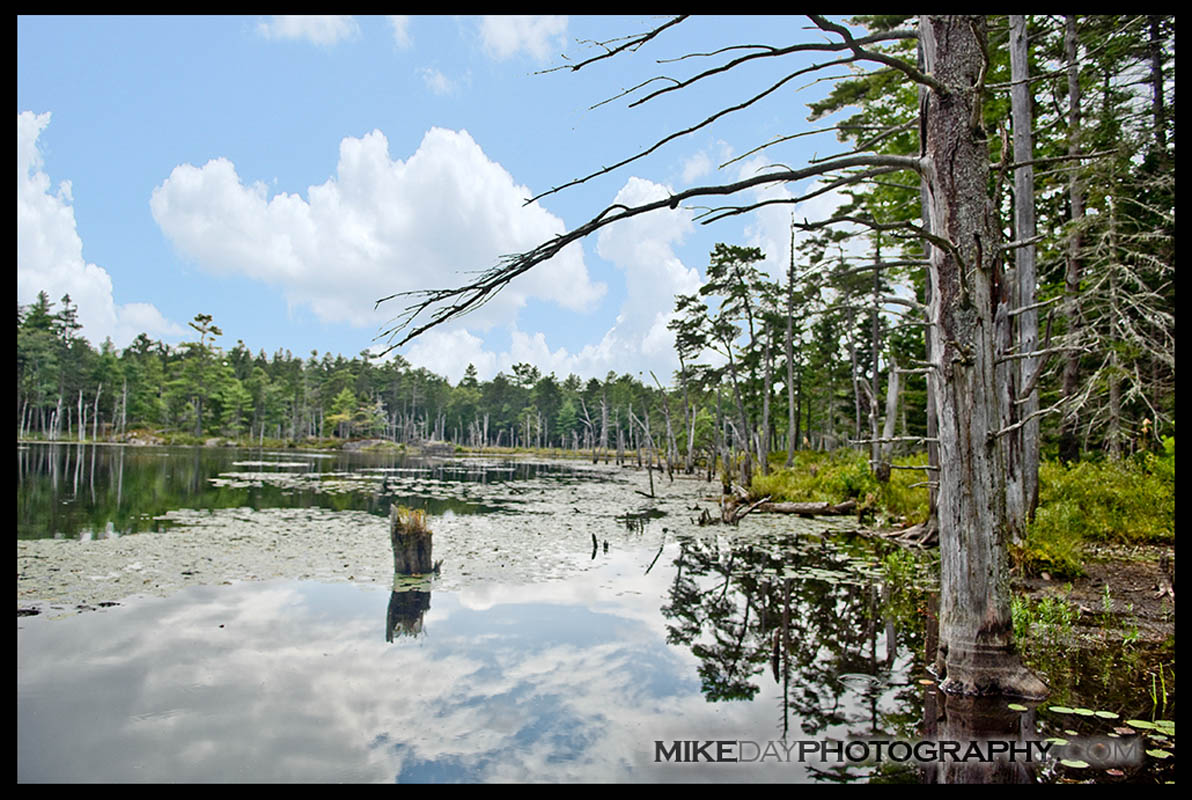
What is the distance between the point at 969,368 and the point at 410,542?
6985 millimetres

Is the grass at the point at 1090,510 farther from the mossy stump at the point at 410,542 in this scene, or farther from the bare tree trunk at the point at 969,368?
the mossy stump at the point at 410,542

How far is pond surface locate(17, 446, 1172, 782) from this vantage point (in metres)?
3.72

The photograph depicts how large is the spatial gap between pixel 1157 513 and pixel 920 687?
27.5 feet

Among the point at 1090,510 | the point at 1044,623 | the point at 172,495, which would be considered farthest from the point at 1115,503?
the point at 172,495

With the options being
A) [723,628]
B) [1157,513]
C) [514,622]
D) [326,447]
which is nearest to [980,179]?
[723,628]

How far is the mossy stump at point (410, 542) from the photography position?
8445 mm

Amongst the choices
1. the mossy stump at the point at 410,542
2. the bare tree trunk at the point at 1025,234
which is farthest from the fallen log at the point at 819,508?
the mossy stump at the point at 410,542

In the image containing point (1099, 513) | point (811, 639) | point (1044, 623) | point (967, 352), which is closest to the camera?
point (967, 352)

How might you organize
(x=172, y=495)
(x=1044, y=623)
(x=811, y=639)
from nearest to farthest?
(x=1044, y=623) < (x=811, y=639) < (x=172, y=495)

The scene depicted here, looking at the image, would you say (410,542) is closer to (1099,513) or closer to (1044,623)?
(1044,623)

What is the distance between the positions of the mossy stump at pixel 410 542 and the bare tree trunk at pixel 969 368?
641cm

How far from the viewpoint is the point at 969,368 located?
4.10 m

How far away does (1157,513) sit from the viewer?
9930 millimetres

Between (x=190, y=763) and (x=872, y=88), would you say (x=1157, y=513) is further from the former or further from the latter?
(x=190, y=763)
